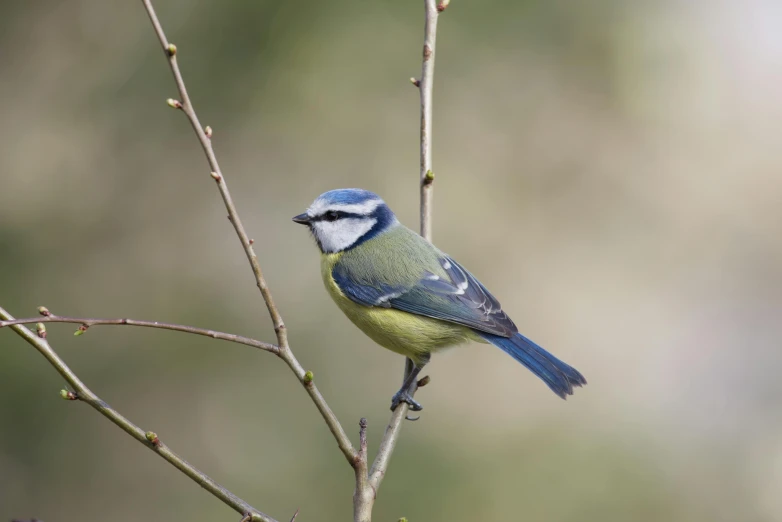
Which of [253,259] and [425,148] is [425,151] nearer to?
[425,148]

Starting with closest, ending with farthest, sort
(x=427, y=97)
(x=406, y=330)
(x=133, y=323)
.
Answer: (x=133, y=323) → (x=427, y=97) → (x=406, y=330)

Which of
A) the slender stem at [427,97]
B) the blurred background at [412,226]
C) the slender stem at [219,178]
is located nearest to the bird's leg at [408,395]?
the slender stem at [427,97]

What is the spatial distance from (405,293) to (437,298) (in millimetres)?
121

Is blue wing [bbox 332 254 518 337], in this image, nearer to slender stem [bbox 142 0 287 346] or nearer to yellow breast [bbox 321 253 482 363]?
yellow breast [bbox 321 253 482 363]

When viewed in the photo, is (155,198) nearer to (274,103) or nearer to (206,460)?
(274,103)

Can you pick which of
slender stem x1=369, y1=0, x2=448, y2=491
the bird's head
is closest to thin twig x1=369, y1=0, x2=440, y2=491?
slender stem x1=369, y1=0, x2=448, y2=491

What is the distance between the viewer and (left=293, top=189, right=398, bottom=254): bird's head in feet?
9.86

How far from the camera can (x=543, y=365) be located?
2725 millimetres

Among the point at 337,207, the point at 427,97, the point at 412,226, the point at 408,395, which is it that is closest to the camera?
the point at 427,97

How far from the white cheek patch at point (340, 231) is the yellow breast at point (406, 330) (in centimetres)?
23

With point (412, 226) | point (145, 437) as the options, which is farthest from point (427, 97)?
point (412, 226)

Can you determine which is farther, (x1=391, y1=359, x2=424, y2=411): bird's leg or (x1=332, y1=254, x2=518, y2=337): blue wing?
(x1=332, y1=254, x2=518, y2=337): blue wing

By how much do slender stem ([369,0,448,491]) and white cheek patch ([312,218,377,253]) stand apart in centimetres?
31

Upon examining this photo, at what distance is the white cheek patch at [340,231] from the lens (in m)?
3.05
